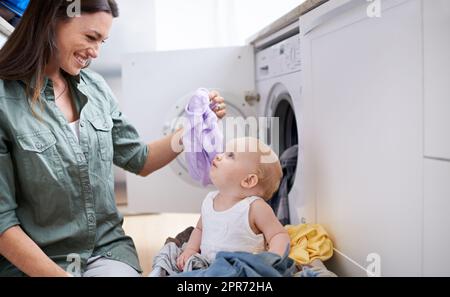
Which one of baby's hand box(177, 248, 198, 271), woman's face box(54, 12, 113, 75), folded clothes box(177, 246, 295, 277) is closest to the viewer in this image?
folded clothes box(177, 246, 295, 277)

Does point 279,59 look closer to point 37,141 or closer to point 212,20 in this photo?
point 212,20

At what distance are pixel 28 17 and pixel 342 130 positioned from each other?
700 millimetres

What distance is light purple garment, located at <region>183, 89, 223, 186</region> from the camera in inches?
44.0

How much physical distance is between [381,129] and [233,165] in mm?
338

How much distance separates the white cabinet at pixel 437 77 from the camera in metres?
0.70

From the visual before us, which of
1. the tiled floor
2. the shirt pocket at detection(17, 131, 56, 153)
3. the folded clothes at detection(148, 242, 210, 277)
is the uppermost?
the shirt pocket at detection(17, 131, 56, 153)

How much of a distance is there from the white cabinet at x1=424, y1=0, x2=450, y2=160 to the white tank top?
1.38 feet

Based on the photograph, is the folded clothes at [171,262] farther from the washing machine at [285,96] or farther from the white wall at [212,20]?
the white wall at [212,20]

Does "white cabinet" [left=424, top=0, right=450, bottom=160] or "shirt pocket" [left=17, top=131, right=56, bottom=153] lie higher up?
"white cabinet" [left=424, top=0, right=450, bottom=160]

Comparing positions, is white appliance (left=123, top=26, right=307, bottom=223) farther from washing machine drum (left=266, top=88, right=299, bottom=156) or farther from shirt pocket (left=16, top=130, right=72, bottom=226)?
shirt pocket (left=16, top=130, right=72, bottom=226)

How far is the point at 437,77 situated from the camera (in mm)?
720

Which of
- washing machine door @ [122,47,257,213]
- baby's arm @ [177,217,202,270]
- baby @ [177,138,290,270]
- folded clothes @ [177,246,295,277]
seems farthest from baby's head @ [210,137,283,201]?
washing machine door @ [122,47,257,213]

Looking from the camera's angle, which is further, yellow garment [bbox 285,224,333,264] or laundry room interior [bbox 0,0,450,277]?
yellow garment [bbox 285,224,333,264]
